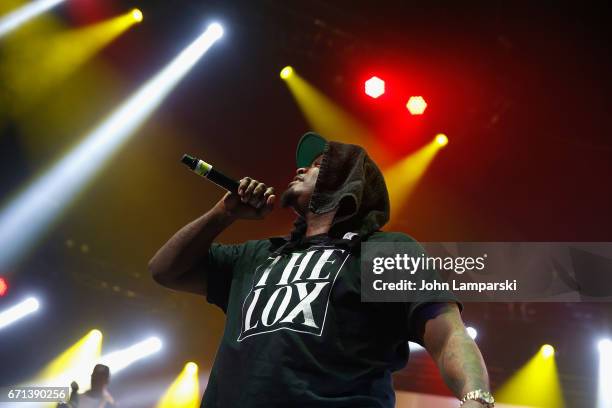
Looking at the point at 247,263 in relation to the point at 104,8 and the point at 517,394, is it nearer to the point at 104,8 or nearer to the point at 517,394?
the point at 104,8

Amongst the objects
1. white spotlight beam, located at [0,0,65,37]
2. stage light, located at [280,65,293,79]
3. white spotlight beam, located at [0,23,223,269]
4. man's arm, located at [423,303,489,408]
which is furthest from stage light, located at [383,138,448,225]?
man's arm, located at [423,303,489,408]

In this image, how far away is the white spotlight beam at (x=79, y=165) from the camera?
5.54m

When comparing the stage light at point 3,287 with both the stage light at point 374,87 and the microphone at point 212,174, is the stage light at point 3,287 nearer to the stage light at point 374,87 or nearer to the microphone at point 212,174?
the stage light at point 374,87

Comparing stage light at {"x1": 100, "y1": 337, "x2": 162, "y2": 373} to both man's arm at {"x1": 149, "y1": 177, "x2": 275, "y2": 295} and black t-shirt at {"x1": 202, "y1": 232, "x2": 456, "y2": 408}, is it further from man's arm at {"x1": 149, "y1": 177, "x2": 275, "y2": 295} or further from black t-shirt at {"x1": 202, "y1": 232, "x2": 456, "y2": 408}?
black t-shirt at {"x1": 202, "y1": 232, "x2": 456, "y2": 408}

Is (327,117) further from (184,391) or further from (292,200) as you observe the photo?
(292,200)

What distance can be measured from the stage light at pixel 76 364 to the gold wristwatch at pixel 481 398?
6.66 metres

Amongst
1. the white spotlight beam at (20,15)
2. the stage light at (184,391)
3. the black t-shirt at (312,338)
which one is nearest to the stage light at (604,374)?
the stage light at (184,391)

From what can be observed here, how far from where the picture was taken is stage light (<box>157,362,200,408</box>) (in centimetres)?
684

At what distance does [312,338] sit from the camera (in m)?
1.13

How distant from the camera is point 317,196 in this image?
1.64 meters

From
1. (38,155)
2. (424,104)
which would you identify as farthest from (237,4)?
(38,155)

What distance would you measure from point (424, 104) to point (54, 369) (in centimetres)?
555

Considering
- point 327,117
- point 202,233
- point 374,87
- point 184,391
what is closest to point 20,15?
point 327,117

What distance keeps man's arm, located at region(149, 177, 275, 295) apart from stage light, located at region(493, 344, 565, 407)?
5.38 meters
